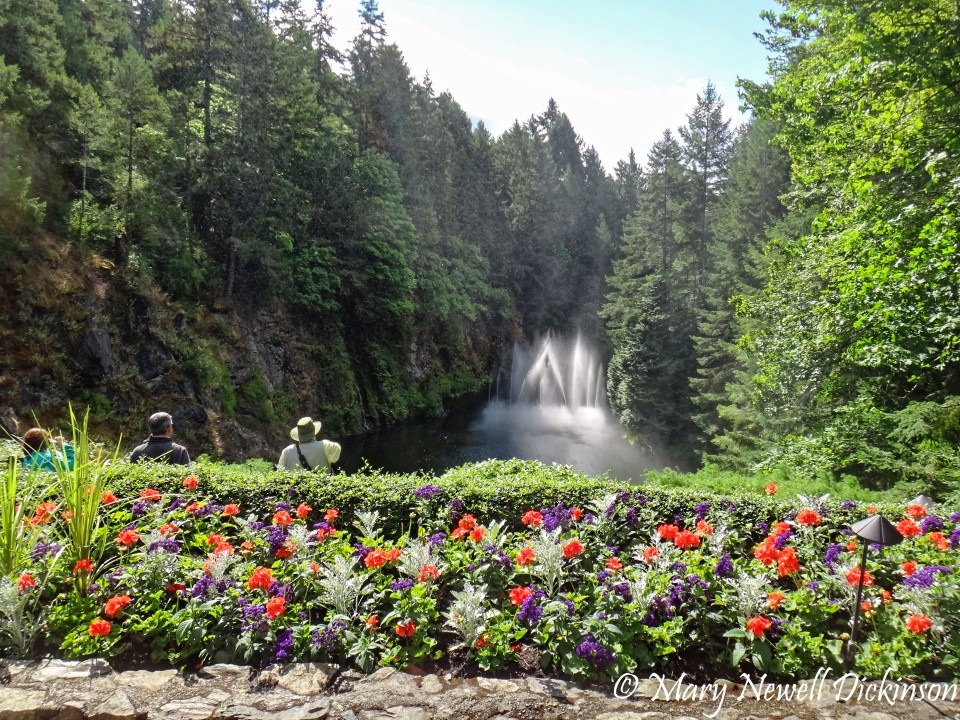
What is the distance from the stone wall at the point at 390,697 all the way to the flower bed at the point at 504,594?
0.40 feet

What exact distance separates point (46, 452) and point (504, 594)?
5.12 meters

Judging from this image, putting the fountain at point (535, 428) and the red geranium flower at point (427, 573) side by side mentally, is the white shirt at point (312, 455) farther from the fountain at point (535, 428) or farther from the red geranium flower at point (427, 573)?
the fountain at point (535, 428)

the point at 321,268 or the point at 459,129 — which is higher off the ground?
the point at 459,129

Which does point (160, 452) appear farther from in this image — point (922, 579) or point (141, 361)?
point (141, 361)

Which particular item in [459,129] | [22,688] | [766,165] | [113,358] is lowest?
[22,688]

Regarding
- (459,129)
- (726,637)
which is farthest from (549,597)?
(459,129)

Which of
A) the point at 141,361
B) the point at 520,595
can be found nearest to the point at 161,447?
the point at 520,595

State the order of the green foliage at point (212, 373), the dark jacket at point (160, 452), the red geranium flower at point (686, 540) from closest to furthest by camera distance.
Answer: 1. the red geranium flower at point (686, 540)
2. the dark jacket at point (160, 452)
3. the green foliage at point (212, 373)

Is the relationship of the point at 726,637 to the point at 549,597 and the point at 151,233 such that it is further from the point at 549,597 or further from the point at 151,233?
the point at 151,233

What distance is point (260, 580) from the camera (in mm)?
3535

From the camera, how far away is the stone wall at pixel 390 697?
9.53ft

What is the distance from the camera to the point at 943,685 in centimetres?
311

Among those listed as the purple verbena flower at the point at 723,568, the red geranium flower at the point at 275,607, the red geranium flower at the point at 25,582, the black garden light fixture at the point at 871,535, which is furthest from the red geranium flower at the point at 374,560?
the black garden light fixture at the point at 871,535

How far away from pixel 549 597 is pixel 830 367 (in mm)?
8951
